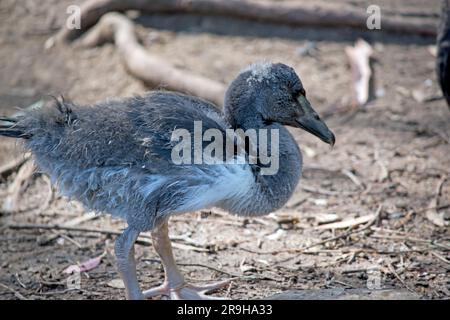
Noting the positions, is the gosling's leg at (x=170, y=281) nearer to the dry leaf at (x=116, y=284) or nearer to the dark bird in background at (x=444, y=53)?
the dry leaf at (x=116, y=284)

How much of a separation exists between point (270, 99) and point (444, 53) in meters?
2.40

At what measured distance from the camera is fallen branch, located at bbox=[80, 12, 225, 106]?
24.7ft

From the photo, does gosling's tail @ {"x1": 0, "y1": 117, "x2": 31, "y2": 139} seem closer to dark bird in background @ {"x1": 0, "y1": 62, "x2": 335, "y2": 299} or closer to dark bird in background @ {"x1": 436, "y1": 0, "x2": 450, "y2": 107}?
dark bird in background @ {"x1": 0, "y1": 62, "x2": 335, "y2": 299}

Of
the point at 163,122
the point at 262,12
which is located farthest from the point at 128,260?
the point at 262,12

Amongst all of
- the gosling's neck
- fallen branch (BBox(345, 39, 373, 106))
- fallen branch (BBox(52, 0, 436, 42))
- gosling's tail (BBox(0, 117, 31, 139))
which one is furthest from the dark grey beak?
fallen branch (BBox(52, 0, 436, 42))

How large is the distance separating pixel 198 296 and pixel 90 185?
1073mm

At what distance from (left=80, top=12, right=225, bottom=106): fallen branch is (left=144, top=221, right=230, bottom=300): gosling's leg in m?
2.25

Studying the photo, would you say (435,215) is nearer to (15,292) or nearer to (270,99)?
(270,99)

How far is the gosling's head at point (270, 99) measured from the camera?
15.4ft

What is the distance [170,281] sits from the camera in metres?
4.97

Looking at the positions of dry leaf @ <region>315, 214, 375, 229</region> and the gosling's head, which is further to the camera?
dry leaf @ <region>315, 214, 375, 229</region>

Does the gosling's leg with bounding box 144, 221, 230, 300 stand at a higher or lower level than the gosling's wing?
lower

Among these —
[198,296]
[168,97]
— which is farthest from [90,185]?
[198,296]

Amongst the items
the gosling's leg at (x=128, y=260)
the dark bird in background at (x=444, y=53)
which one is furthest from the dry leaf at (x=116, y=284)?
the dark bird in background at (x=444, y=53)
